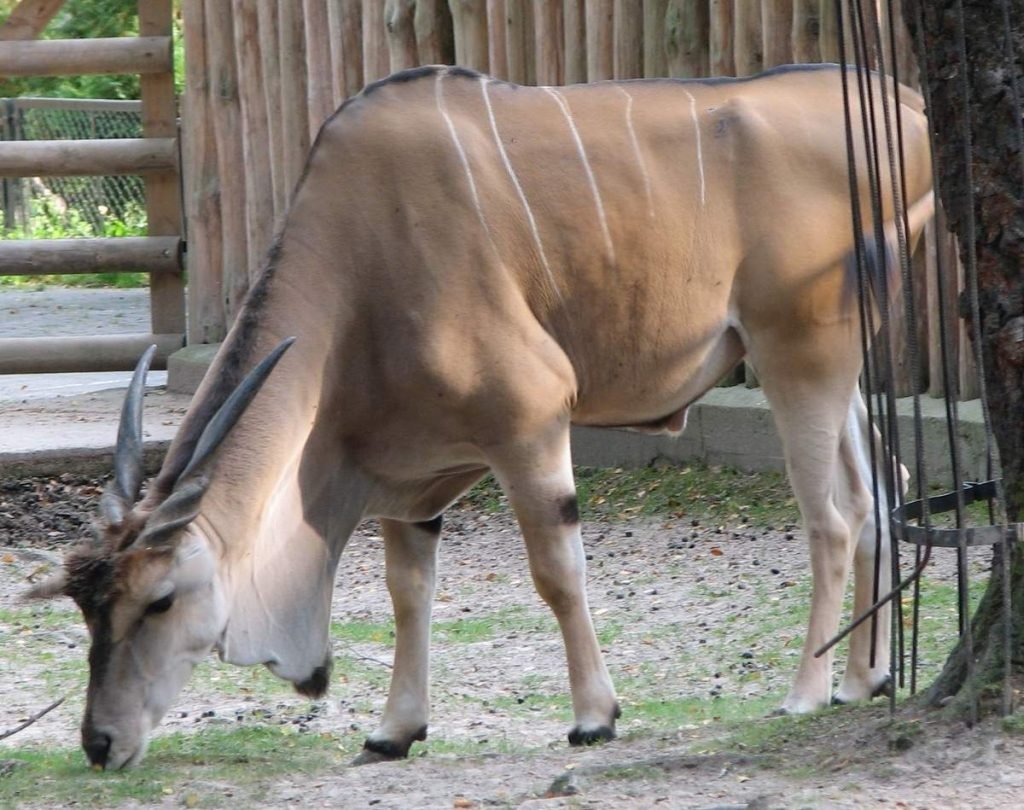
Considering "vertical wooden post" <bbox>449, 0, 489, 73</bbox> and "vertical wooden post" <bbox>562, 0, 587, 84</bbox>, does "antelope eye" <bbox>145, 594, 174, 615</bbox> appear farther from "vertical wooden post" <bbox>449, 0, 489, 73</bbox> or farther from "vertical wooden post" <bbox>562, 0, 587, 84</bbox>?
"vertical wooden post" <bbox>449, 0, 489, 73</bbox>

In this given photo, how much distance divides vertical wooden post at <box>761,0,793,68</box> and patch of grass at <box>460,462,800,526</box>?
1.72m

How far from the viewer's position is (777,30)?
23.0 ft

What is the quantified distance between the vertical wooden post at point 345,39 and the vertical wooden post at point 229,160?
3.37 ft

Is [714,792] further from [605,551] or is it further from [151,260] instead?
[151,260]

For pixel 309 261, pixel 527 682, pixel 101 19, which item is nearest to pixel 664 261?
pixel 309 261

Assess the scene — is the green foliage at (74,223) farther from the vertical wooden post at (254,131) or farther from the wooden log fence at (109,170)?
the vertical wooden post at (254,131)

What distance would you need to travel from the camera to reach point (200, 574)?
152 inches

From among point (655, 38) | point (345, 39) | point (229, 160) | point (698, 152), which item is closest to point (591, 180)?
point (698, 152)

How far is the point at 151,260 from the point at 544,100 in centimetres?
529

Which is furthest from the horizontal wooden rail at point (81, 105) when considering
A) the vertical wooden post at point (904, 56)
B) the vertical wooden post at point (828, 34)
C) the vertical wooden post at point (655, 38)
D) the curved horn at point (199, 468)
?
the curved horn at point (199, 468)

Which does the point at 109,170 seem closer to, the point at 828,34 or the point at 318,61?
the point at 318,61

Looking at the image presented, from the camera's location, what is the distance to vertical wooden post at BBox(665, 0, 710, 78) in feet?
24.0

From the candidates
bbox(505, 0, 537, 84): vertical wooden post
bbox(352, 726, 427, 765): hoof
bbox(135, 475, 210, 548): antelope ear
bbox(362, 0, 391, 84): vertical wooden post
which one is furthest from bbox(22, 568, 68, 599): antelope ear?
bbox(362, 0, 391, 84): vertical wooden post

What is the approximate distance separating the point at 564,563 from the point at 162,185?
6155 millimetres
